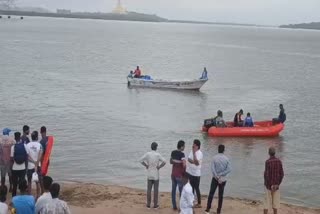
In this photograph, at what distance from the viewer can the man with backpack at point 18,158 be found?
39.7ft

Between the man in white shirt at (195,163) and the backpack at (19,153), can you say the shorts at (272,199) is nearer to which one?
the man in white shirt at (195,163)

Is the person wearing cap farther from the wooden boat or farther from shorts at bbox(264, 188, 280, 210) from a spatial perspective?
the wooden boat

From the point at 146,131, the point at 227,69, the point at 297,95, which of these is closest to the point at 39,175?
the point at 146,131

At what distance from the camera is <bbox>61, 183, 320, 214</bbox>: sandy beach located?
1257 cm

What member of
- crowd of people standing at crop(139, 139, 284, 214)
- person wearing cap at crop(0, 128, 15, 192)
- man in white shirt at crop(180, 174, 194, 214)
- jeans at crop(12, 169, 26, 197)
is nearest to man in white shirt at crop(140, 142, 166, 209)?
crowd of people standing at crop(139, 139, 284, 214)

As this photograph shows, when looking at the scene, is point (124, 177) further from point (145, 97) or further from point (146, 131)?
point (145, 97)

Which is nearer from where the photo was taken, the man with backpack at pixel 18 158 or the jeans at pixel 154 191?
the man with backpack at pixel 18 158

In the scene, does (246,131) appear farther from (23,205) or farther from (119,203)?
(23,205)

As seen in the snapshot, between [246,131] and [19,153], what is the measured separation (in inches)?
651

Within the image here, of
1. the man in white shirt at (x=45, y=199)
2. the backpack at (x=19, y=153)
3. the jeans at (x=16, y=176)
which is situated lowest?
the jeans at (x=16, y=176)

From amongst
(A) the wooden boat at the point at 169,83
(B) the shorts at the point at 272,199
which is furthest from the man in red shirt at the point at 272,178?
(A) the wooden boat at the point at 169,83

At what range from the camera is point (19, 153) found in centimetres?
1210

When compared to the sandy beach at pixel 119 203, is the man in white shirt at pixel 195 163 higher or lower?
higher

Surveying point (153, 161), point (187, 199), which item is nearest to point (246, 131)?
point (153, 161)
